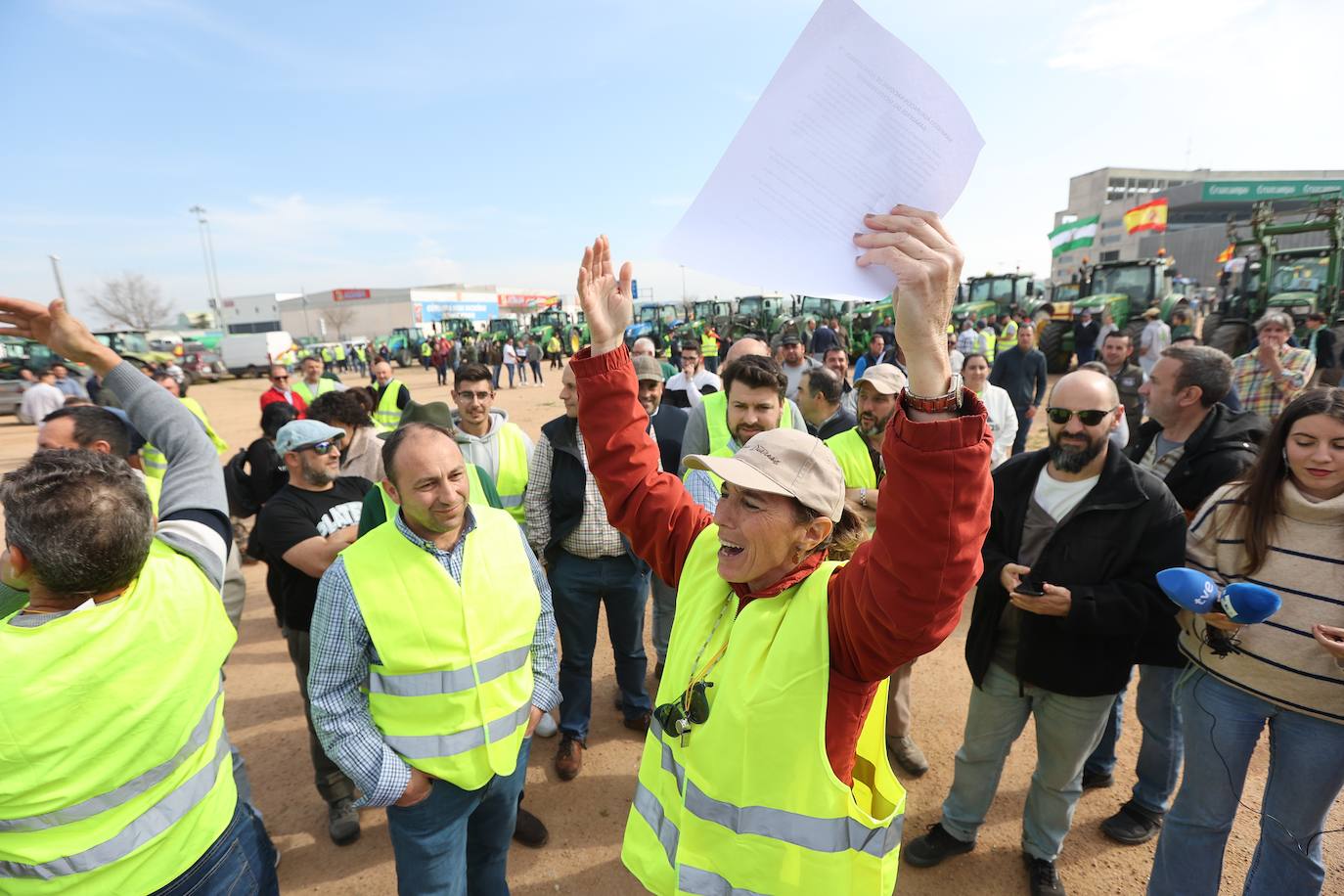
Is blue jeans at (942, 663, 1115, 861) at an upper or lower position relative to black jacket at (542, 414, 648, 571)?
lower

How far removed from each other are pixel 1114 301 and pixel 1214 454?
14.3m

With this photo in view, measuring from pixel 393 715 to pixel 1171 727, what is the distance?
126 inches

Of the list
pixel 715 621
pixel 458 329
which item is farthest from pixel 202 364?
pixel 715 621

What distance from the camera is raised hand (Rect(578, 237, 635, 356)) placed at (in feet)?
5.15

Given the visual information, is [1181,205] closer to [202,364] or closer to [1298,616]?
[1298,616]

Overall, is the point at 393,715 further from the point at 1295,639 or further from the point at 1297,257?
the point at 1297,257

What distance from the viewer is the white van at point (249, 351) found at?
98.8 feet

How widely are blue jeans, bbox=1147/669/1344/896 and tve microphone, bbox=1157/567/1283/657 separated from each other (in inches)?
7.9

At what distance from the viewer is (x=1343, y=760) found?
1.96 m

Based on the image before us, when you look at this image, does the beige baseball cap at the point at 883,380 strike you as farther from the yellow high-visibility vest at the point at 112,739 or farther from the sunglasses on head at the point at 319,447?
the yellow high-visibility vest at the point at 112,739

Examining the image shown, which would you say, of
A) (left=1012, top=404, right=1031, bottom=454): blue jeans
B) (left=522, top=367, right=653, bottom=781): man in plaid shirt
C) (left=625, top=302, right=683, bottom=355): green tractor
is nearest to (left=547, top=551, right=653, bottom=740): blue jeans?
(left=522, top=367, right=653, bottom=781): man in plaid shirt

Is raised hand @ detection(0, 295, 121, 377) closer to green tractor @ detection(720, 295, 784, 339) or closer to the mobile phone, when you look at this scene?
the mobile phone

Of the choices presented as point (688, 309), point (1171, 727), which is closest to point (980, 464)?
point (1171, 727)

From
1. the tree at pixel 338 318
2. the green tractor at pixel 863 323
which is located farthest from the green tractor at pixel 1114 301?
the tree at pixel 338 318
